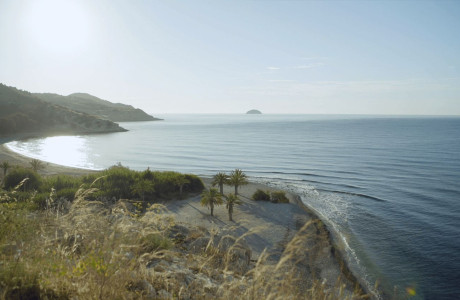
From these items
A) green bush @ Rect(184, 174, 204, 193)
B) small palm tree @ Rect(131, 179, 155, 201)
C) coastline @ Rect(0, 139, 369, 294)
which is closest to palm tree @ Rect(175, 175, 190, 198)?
green bush @ Rect(184, 174, 204, 193)

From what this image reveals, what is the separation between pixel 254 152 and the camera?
256 feet

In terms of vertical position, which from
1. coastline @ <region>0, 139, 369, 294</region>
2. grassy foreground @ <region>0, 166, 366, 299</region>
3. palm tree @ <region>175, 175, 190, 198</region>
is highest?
grassy foreground @ <region>0, 166, 366, 299</region>

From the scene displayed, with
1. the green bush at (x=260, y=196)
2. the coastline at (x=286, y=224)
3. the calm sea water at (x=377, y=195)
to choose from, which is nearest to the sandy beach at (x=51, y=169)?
the calm sea water at (x=377, y=195)

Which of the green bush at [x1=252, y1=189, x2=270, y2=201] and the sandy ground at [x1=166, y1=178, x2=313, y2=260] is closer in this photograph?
the sandy ground at [x1=166, y1=178, x2=313, y2=260]

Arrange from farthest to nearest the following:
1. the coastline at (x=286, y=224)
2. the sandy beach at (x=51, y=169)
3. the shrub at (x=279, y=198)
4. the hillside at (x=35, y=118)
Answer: the hillside at (x=35, y=118), the sandy beach at (x=51, y=169), the shrub at (x=279, y=198), the coastline at (x=286, y=224)

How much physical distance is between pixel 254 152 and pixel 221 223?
52.4 meters

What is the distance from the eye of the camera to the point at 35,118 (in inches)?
4783

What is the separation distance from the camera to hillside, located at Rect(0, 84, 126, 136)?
110700 mm

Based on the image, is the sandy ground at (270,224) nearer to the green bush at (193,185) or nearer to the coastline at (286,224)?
the coastline at (286,224)

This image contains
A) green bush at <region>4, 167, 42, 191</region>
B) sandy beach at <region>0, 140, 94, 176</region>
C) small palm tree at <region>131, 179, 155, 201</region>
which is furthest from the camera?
sandy beach at <region>0, 140, 94, 176</region>

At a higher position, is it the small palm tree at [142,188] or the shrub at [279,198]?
the small palm tree at [142,188]

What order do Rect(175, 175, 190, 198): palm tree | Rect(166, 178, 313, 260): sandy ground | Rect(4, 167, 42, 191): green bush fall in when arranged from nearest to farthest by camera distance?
Rect(166, 178, 313, 260): sandy ground
Rect(4, 167, 42, 191): green bush
Rect(175, 175, 190, 198): palm tree

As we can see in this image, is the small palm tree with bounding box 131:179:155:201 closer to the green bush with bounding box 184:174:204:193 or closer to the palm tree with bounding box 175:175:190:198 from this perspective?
the palm tree with bounding box 175:175:190:198

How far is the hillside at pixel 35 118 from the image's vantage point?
11070 cm
